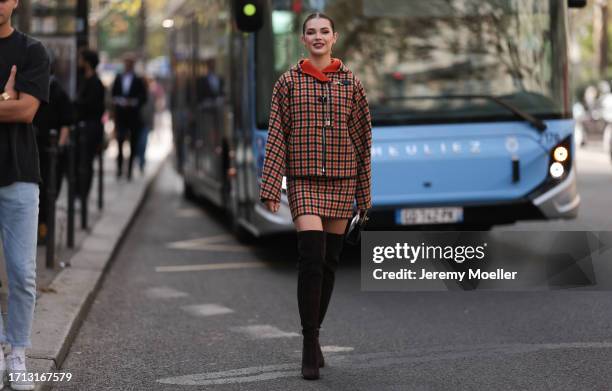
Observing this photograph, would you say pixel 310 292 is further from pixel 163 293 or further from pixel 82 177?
pixel 82 177

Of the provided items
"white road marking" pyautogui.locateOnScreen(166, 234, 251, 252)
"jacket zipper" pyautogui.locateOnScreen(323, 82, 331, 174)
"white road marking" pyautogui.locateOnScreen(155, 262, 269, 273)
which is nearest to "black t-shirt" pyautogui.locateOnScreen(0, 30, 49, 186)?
"jacket zipper" pyautogui.locateOnScreen(323, 82, 331, 174)

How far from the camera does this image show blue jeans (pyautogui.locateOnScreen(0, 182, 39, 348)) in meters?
5.83

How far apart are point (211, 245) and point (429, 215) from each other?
325 cm

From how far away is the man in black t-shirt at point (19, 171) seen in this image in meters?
5.74

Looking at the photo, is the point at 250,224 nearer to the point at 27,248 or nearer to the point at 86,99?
the point at 86,99

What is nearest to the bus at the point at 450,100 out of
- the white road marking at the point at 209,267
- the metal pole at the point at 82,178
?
the white road marking at the point at 209,267

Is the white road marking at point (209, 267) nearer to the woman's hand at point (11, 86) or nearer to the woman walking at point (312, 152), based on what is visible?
the woman walking at point (312, 152)

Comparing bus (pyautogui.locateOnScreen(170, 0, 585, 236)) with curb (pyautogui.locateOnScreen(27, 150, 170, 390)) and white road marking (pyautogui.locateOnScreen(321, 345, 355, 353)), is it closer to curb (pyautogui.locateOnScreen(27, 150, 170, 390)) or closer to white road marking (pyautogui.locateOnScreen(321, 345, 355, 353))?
curb (pyautogui.locateOnScreen(27, 150, 170, 390))

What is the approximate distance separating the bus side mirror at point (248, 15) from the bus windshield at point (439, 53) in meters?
0.42

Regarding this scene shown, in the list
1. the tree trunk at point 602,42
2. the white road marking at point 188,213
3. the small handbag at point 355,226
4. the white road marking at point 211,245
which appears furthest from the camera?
the tree trunk at point 602,42

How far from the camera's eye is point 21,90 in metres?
5.79

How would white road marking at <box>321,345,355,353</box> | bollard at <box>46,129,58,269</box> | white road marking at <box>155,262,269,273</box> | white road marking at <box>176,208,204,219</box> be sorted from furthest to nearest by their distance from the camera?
white road marking at <box>176,208,204,219</box> < white road marking at <box>155,262,269,273</box> < bollard at <box>46,129,58,269</box> < white road marking at <box>321,345,355,353</box>

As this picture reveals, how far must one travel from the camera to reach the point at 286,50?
1084cm

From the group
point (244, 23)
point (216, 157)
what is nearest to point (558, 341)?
point (244, 23)
